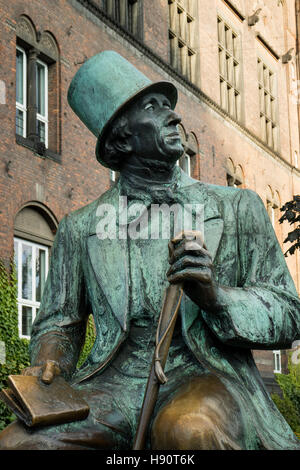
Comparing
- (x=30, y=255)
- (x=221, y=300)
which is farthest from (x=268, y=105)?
(x=221, y=300)

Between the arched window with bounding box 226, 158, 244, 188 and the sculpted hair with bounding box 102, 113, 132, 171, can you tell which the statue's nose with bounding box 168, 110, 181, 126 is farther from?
the arched window with bounding box 226, 158, 244, 188

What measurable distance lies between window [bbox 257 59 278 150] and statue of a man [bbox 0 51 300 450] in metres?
A: 29.3

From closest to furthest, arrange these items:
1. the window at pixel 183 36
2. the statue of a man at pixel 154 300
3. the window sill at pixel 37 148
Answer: the statue of a man at pixel 154 300, the window sill at pixel 37 148, the window at pixel 183 36

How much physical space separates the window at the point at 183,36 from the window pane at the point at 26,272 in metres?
9.81

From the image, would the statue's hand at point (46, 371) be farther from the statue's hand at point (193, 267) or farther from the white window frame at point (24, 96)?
the white window frame at point (24, 96)

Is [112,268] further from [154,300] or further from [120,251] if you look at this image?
[154,300]

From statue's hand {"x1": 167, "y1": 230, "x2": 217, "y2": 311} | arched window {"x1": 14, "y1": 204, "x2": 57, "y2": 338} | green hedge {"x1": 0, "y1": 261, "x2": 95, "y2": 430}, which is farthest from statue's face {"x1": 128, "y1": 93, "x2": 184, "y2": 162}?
arched window {"x1": 14, "y1": 204, "x2": 57, "y2": 338}

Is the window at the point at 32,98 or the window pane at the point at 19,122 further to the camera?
→ the window at the point at 32,98

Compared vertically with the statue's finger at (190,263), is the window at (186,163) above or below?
above

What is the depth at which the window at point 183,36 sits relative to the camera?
25.6m

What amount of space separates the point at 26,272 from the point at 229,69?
15.1 m

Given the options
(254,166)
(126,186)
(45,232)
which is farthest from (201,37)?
(126,186)

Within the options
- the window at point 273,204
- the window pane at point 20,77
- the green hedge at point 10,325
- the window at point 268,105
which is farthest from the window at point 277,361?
the green hedge at point 10,325
